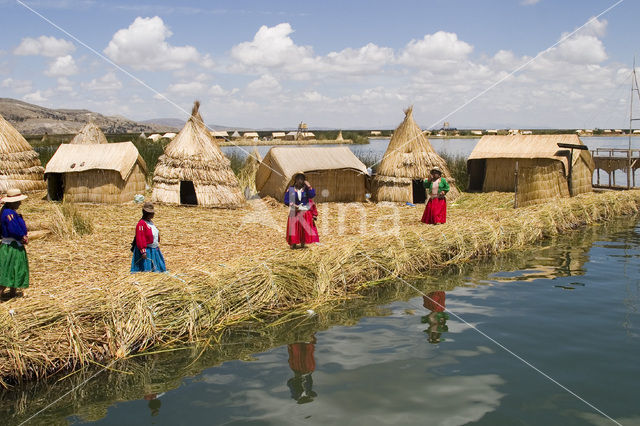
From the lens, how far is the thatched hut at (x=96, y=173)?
13977 millimetres

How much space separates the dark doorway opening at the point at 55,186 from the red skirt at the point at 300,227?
919 cm

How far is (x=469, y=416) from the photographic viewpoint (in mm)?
4184

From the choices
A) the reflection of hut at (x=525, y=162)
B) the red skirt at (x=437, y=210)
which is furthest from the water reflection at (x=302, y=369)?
the reflection of hut at (x=525, y=162)

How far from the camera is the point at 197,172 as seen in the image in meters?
13.6

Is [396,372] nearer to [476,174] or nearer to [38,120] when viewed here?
[476,174]

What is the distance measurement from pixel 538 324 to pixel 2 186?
14.3 metres

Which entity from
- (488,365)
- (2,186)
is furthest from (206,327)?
(2,186)

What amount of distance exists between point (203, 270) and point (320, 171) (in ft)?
28.1

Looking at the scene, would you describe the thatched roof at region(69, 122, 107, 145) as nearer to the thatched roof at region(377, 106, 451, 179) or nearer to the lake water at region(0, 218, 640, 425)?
→ the thatched roof at region(377, 106, 451, 179)

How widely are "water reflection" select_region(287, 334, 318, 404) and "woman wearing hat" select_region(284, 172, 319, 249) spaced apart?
2.60 metres

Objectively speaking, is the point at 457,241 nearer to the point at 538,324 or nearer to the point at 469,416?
the point at 538,324

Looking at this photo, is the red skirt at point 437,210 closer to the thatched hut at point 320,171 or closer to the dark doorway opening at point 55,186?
the thatched hut at point 320,171

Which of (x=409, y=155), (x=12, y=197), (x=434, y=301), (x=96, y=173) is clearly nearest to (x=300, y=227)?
(x=434, y=301)

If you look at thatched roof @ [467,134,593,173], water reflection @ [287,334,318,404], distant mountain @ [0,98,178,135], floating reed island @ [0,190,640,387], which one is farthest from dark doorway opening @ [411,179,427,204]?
distant mountain @ [0,98,178,135]
